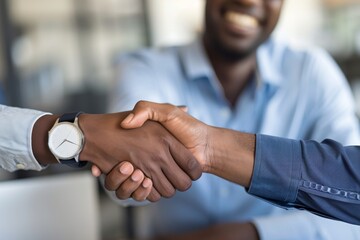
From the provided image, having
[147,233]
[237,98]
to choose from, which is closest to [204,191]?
[147,233]

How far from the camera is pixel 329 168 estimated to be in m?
0.97

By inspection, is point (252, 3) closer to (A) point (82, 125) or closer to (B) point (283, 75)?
(B) point (283, 75)

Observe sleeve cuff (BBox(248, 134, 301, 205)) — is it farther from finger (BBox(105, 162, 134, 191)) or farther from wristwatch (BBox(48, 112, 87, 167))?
wristwatch (BBox(48, 112, 87, 167))

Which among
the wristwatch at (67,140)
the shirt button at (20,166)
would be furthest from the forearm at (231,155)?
the shirt button at (20,166)

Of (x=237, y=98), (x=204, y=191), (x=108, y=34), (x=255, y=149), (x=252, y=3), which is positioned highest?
(x=252, y=3)

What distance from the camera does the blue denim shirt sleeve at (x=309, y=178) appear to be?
958 mm

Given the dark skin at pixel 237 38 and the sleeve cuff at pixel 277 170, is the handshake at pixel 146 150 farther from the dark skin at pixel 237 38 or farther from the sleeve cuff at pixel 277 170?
the dark skin at pixel 237 38

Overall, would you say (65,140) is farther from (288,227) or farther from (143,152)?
(288,227)

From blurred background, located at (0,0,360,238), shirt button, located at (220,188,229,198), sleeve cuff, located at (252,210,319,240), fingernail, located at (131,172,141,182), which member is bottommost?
blurred background, located at (0,0,360,238)

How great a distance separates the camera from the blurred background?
12.9 ft

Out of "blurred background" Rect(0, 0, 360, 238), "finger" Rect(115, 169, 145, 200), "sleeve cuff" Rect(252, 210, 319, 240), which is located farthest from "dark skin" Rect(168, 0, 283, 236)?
"blurred background" Rect(0, 0, 360, 238)

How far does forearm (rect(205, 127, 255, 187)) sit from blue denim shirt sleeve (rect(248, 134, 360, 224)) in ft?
0.07

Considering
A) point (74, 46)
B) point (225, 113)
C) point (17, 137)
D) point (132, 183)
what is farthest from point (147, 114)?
point (74, 46)

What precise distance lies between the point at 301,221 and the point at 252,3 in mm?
736
